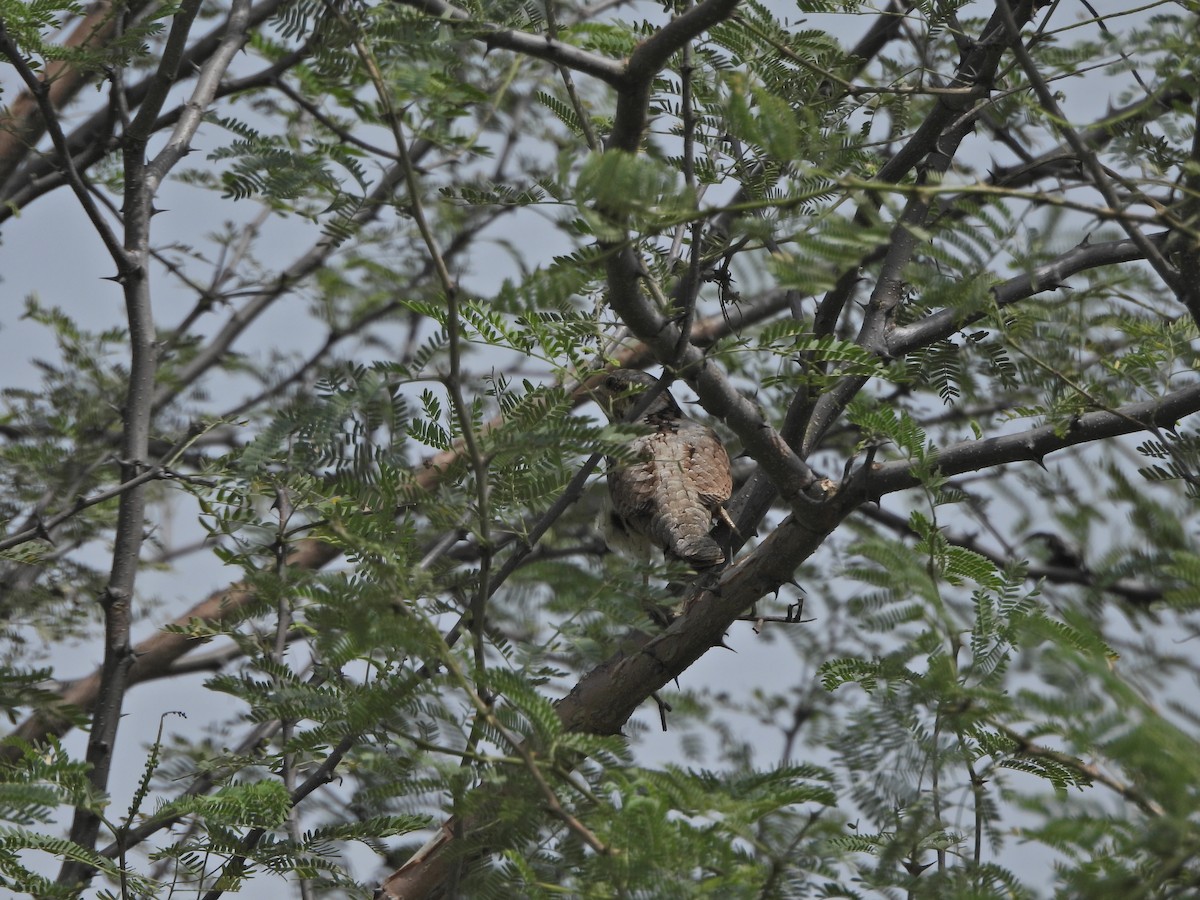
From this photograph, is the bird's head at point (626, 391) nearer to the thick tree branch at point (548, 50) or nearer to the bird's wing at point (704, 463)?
the bird's wing at point (704, 463)

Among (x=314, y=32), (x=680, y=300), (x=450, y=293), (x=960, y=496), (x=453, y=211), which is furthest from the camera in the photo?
(x=453, y=211)

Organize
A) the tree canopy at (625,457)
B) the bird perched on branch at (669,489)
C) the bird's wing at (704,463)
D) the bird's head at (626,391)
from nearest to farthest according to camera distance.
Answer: the tree canopy at (625,457)
the bird perched on branch at (669,489)
the bird's wing at (704,463)
the bird's head at (626,391)

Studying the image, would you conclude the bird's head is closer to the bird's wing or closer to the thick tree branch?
the bird's wing

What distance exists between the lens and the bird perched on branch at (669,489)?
385cm

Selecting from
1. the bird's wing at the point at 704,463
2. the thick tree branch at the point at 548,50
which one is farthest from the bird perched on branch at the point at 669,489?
the thick tree branch at the point at 548,50

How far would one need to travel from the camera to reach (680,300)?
319cm

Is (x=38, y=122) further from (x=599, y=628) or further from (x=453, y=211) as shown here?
(x=599, y=628)

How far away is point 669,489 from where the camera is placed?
13.5 feet

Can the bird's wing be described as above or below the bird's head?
below

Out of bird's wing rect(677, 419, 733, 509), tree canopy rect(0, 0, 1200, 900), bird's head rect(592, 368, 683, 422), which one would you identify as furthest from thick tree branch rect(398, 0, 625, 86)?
bird's wing rect(677, 419, 733, 509)

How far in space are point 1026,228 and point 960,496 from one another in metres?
0.88

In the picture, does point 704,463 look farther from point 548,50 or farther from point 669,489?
point 548,50

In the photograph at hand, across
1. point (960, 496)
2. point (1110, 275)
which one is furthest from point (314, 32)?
point (1110, 275)

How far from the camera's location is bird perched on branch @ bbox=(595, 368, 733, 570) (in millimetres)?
3852
